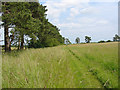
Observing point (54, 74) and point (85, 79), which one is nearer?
point (54, 74)

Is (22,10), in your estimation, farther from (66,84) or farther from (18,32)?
(66,84)

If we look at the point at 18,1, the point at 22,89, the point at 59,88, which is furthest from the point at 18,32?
the point at 59,88

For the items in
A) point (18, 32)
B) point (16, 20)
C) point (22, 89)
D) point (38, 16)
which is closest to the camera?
point (22, 89)

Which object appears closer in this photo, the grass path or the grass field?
the grass field

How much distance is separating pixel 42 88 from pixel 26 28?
339 inches

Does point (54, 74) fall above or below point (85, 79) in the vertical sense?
above

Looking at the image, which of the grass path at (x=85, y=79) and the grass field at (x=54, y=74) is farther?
the grass path at (x=85, y=79)

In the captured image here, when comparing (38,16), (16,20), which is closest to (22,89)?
(16,20)

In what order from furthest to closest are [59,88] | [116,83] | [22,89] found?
1. [116,83]
2. [22,89]
3. [59,88]

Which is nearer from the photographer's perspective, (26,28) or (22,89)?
(22,89)

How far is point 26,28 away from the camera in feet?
32.5

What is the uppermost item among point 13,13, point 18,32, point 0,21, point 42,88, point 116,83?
point 13,13

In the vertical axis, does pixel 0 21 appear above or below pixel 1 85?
above

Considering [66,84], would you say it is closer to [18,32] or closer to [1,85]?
[1,85]
